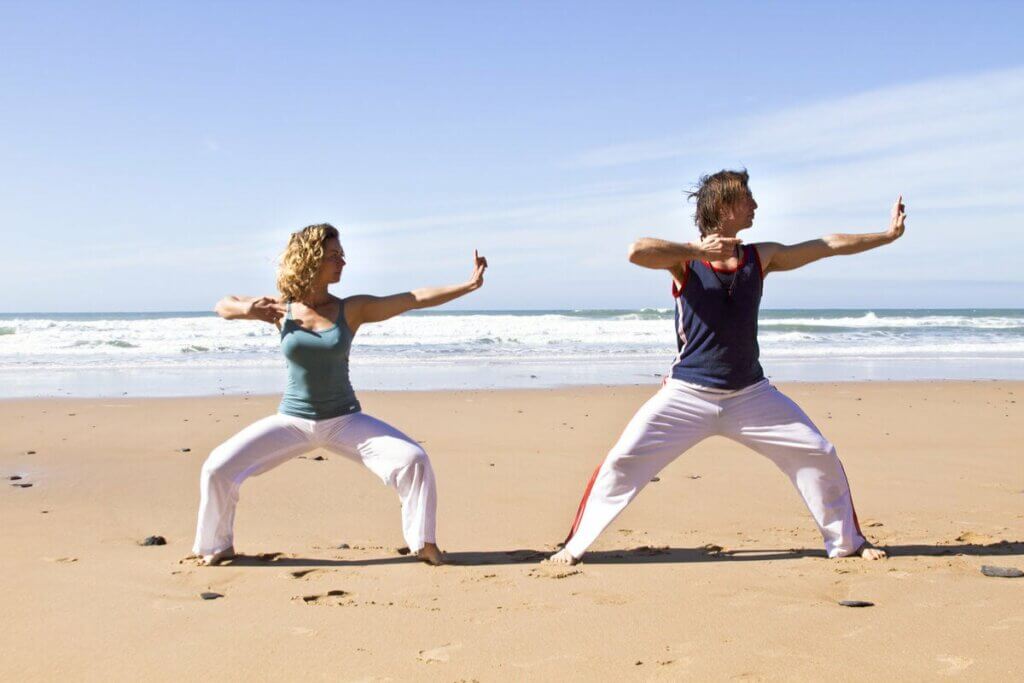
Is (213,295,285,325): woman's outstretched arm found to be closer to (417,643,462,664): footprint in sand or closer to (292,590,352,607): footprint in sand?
(292,590,352,607): footprint in sand

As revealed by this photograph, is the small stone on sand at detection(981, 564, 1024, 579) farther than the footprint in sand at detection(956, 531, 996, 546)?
No

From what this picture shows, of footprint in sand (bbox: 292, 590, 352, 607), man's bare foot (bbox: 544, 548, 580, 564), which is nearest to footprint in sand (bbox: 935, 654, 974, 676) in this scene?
man's bare foot (bbox: 544, 548, 580, 564)

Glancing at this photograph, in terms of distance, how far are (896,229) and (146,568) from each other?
413 centimetres

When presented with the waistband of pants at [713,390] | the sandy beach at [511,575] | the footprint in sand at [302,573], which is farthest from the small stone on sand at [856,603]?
the footprint in sand at [302,573]

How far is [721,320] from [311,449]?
215 cm

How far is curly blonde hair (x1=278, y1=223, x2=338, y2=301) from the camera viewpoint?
191 inches

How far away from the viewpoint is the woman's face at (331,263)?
16.0ft

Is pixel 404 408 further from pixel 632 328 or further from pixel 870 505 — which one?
pixel 632 328

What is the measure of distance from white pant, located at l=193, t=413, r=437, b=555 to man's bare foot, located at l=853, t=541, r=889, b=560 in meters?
2.21

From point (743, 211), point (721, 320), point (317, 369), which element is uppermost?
point (743, 211)

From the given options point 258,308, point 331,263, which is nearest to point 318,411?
point 258,308

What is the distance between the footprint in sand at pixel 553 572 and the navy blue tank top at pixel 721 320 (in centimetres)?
111

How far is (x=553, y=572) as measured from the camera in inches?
184

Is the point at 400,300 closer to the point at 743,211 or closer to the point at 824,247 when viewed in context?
the point at 743,211
